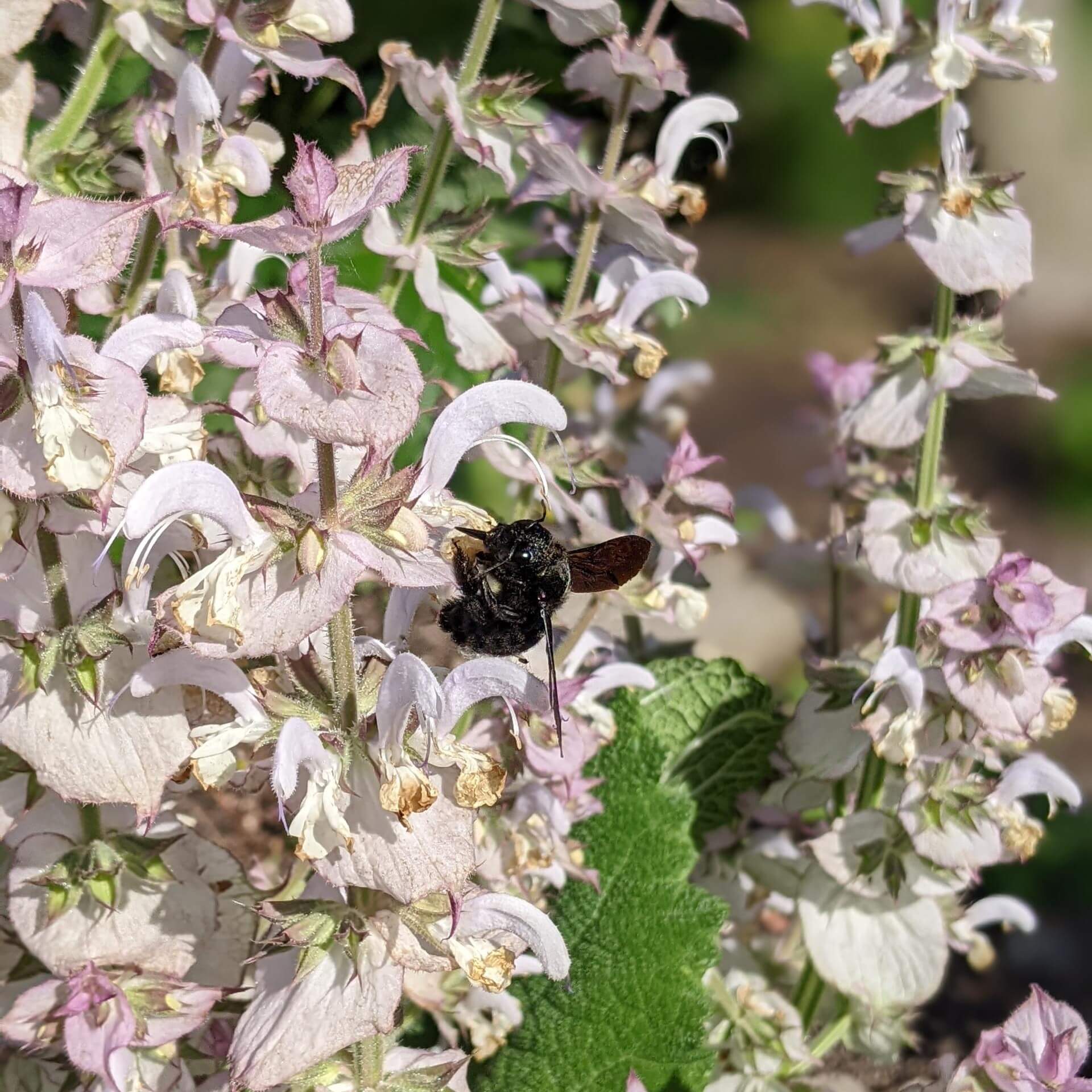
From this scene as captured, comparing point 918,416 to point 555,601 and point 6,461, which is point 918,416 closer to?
point 555,601

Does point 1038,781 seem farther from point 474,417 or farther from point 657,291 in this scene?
point 474,417

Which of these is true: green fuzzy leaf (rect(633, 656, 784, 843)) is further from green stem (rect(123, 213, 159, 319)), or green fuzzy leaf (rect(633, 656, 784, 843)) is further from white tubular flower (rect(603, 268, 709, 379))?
green stem (rect(123, 213, 159, 319))

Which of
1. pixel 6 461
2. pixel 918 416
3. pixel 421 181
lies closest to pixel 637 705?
pixel 918 416

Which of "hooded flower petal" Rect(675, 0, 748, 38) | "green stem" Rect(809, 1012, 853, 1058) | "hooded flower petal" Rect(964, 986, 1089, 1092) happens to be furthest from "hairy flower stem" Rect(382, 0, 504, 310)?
"green stem" Rect(809, 1012, 853, 1058)

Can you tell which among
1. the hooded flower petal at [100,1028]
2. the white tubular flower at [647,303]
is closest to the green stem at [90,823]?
the hooded flower petal at [100,1028]

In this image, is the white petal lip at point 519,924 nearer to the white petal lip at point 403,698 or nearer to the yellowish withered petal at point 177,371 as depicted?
the white petal lip at point 403,698
